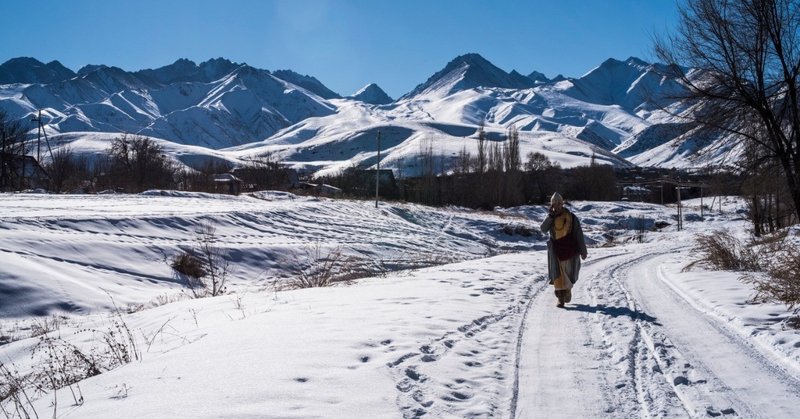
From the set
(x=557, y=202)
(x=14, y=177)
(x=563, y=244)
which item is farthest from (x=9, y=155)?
(x=563, y=244)

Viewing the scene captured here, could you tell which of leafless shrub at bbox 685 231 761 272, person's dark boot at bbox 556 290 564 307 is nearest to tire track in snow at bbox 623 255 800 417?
person's dark boot at bbox 556 290 564 307

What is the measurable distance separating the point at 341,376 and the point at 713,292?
284 inches

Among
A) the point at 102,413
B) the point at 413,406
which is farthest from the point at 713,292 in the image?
the point at 102,413

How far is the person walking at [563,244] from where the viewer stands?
29.8 feet

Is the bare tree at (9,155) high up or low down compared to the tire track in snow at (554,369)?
up

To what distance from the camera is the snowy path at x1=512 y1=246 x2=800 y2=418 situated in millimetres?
4000

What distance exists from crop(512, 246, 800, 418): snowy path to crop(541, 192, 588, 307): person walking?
986mm

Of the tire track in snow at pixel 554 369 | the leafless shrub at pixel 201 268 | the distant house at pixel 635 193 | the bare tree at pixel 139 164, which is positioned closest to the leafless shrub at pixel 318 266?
the leafless shrub at pixel 201 268

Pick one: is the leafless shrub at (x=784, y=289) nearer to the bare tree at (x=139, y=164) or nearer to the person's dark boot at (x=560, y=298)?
the person's dark boot at (x=560, y=298)

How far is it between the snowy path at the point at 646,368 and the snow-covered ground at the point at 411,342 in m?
0.02

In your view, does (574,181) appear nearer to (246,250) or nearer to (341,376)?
(246,250)

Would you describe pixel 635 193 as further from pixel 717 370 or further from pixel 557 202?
pixel 717 370

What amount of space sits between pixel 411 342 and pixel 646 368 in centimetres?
225

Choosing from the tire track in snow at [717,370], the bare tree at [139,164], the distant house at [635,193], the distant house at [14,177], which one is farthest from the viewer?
the distant house at [635,193]
